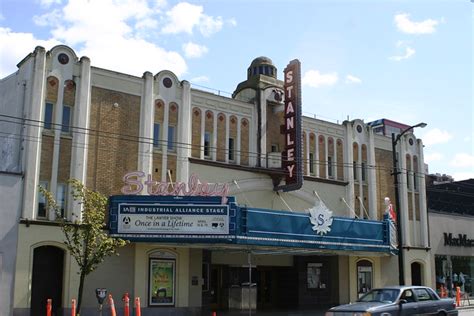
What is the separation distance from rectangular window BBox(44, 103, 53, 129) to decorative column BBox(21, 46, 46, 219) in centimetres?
33

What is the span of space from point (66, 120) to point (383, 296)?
14.8 metres

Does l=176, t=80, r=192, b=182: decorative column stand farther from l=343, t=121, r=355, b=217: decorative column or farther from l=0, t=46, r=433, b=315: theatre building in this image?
l=343, t=121, r=355, b=217: decorative column

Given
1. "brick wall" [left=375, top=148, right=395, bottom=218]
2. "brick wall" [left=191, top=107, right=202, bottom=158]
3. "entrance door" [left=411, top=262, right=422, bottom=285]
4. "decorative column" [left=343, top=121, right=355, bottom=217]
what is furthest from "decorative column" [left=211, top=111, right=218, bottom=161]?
"entrance door" [left=411, top=262, right=422, bottom=285]

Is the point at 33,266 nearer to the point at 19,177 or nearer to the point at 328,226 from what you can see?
the point at 19,177

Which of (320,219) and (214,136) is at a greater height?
(214,136)

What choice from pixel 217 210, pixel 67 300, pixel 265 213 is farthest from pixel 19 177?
pixel 265 213

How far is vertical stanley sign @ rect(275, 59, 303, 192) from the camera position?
29156 mm

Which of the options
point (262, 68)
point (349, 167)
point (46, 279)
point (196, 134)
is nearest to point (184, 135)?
point (196, 134)

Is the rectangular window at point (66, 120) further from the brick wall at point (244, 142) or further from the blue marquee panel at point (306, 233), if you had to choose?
the brick wall at point (244, 142)

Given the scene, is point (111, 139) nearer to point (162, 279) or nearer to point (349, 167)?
point (162, 279)

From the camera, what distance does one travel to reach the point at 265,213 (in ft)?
84.4

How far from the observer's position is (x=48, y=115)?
2436cm

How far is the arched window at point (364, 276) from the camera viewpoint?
34.1m

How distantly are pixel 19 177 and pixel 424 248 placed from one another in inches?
1005
